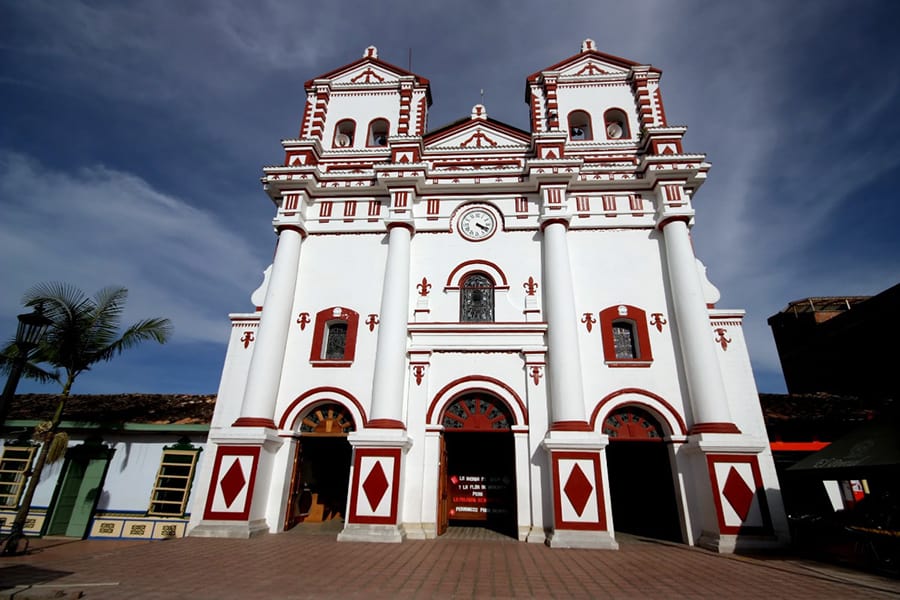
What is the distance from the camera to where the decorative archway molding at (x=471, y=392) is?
442 inches

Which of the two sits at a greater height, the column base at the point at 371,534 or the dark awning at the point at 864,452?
the dark awning at the point at 864,452

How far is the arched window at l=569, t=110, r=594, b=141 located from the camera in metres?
15.3

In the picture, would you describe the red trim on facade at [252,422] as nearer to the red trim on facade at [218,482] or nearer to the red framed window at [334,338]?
the red trim on facade at [218,482]

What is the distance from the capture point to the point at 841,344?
20.4 metres

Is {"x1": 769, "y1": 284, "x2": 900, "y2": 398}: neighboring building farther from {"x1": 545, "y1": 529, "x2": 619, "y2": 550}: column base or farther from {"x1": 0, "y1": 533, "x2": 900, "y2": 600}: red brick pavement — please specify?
{"x1": 545, "y1": 529, "x2": 619, "y2": 550}: column base

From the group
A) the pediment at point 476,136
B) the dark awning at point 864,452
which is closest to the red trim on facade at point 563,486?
the dark awning at point 864,452

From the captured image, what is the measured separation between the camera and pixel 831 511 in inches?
531

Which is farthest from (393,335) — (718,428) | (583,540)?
(718,428)

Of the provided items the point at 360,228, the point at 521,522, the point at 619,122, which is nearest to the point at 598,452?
the point at 521,522

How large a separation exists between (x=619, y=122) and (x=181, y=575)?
56.3ft

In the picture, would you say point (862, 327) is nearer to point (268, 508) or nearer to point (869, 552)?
point (869, 552)

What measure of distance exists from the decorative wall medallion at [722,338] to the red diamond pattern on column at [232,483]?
1260cm

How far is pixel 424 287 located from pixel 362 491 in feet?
18.8

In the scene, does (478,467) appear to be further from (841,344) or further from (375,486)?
(841,344)
